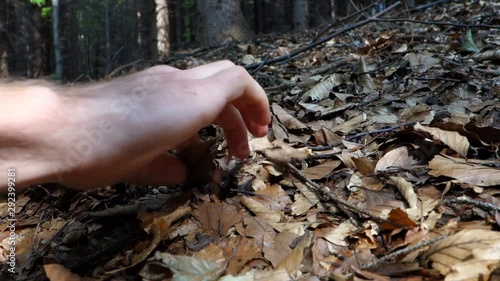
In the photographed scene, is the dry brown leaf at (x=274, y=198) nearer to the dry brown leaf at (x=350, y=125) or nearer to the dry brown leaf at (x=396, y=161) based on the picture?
the dry brown leaf at (x=396, y=161)

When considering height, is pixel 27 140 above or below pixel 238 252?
above

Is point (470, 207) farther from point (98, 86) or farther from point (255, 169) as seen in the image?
point (98, 86)

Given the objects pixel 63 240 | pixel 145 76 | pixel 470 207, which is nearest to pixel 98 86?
pixel 145 76

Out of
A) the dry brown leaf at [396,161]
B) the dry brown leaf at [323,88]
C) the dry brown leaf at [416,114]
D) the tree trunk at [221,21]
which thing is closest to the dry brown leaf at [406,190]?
the dry brown leaf at [396,161]

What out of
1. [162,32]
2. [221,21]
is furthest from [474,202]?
[162,32]

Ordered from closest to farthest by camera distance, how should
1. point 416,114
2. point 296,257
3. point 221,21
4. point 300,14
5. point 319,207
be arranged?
1. point 296,257
2. point 319,207
3. point 416,114
4. point 221,21
5. point 300,14

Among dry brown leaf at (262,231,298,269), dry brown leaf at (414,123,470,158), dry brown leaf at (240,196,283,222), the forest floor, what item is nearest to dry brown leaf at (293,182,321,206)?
the forest floor

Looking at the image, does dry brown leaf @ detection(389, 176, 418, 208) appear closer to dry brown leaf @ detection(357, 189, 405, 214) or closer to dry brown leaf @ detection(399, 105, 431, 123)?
dry brown leaf @ detection(357, 189, 405, 214)

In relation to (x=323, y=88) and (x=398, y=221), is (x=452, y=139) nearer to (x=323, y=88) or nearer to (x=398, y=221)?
(x=398, y=221)
